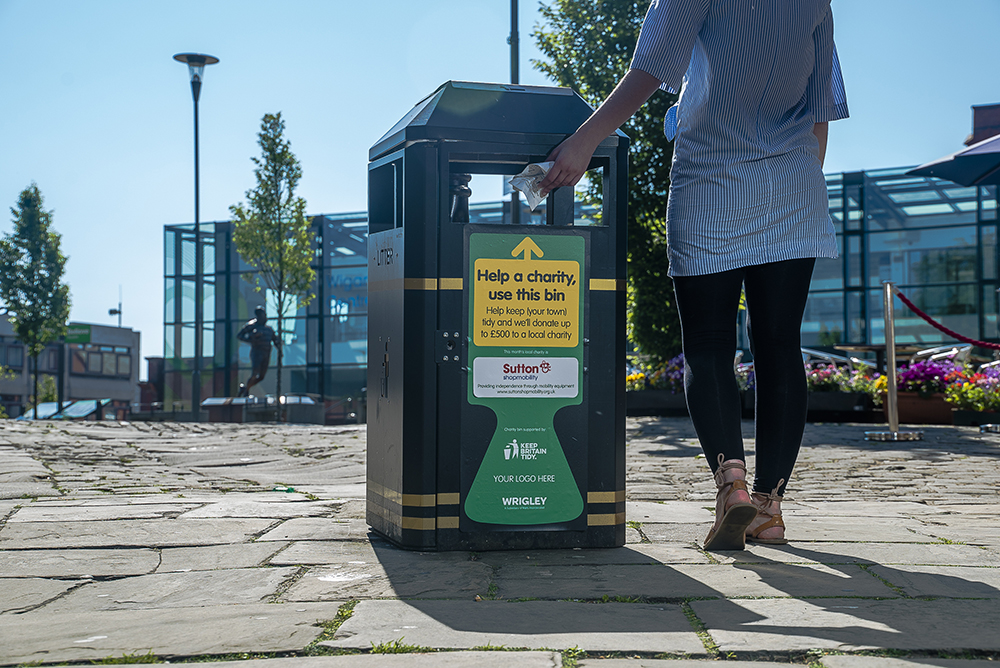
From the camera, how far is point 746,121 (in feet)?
10.2

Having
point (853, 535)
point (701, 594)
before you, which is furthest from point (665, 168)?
point (701, 594)

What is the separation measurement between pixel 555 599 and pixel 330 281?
32.8m

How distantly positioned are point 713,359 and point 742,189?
55 cm

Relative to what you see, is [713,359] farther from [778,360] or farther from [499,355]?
[499,355]

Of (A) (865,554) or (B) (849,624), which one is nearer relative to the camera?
(B) (849,624)

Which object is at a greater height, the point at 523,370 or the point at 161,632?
the point at 523,370

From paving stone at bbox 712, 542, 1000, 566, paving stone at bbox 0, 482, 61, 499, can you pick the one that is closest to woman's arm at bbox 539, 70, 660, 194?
paving stone at bbox 712, 542, 1000, 566

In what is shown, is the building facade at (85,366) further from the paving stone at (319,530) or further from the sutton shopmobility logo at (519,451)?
the sutton shopmobility logo at (519,451)

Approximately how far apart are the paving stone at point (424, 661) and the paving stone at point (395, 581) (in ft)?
1.77

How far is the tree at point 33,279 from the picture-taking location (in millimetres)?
31469

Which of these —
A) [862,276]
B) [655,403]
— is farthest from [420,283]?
[862,276]

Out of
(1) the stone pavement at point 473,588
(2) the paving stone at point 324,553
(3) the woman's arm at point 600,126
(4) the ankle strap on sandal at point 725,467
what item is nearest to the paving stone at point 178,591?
(1) the stone pavement at point 473,588

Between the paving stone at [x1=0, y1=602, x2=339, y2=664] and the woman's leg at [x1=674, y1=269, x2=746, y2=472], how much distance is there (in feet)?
4.40

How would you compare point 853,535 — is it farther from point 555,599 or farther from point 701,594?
point 555,599
